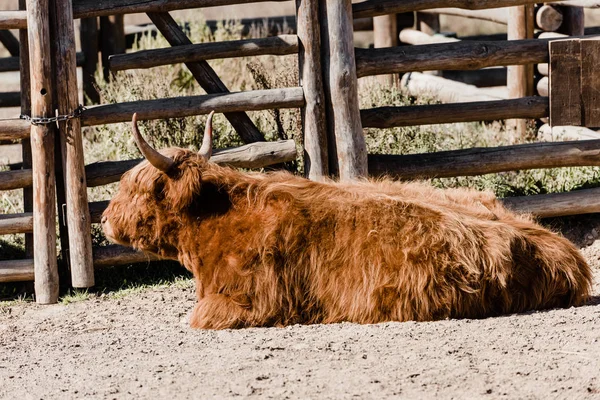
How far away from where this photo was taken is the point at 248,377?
186 inches

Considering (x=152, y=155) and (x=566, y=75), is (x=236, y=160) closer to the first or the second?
(x=152, y=155)

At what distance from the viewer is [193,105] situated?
7.49 meters

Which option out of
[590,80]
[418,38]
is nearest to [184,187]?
[590,80]

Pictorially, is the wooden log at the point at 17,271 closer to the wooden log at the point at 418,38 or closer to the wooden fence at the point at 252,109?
the wooden fence at the point at 252,109

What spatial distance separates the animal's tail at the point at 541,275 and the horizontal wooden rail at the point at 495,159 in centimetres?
197

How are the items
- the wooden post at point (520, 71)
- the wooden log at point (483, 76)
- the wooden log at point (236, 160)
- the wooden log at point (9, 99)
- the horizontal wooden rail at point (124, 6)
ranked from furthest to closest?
the wooden log at point (483, 76)
the wooden log at point (9, 99)
the wooden post at point (520, 71)
the wooden log at point (236, 160)
the horizontal wooden rail at point (124, 6)

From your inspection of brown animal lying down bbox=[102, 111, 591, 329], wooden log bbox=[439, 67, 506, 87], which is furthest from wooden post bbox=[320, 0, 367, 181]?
wooden log bbox=[439, 67, 506, 87]

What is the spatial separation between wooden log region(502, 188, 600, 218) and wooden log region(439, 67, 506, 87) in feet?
16.9

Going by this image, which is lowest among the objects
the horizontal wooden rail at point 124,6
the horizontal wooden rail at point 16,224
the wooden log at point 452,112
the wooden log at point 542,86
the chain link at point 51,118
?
the horizontal wooden rail at point 16,224

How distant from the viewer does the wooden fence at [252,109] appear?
718 centimetres

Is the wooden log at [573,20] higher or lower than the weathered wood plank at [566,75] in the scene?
higher

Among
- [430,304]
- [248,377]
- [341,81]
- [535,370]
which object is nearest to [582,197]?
[341,81]

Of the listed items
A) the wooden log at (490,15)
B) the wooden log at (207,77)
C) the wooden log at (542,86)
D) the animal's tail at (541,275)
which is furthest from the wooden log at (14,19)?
the wooden log at (490,15)

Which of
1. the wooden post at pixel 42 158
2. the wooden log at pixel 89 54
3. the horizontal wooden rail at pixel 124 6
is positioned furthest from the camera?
the wooden log at pixel 89 54
